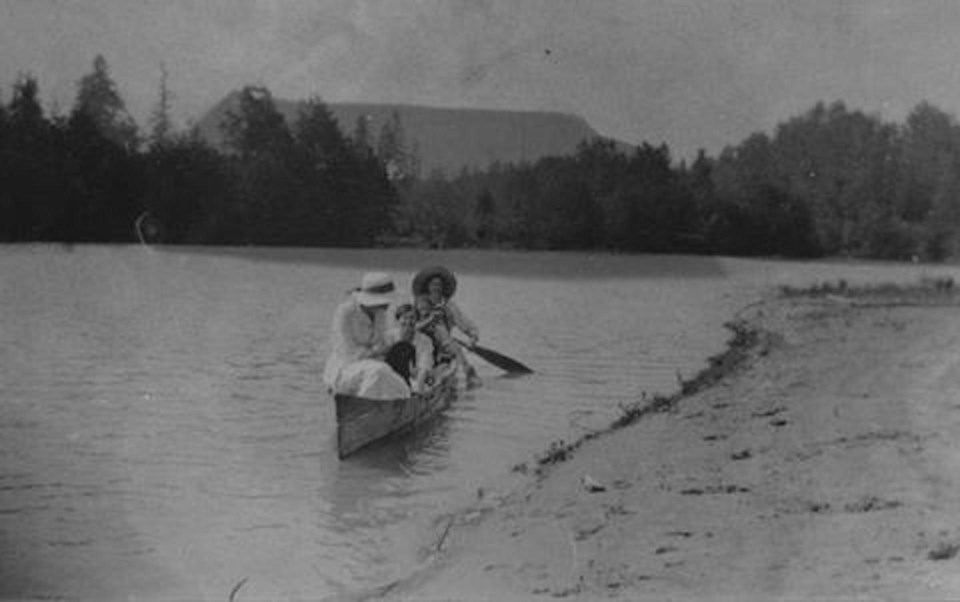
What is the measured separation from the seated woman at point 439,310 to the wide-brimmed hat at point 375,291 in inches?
125

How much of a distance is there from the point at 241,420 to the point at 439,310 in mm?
2951

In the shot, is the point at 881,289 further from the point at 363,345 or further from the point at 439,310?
the point at 363,345

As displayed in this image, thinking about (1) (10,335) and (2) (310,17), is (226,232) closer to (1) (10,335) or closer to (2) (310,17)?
(1) (10,335)

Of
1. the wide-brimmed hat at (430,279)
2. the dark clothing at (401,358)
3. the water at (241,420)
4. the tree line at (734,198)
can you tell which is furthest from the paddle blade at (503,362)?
the dark clothing at (401,358)

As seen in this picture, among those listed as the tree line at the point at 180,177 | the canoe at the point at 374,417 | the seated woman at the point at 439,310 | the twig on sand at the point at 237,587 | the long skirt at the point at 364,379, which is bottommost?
the twig on sand at the point at 237,587

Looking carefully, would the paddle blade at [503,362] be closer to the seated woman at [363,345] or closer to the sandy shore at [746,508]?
the sandy shore at [746,508]

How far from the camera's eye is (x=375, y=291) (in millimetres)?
9586

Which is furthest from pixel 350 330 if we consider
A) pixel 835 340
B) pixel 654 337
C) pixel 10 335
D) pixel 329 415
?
pixel 654 337

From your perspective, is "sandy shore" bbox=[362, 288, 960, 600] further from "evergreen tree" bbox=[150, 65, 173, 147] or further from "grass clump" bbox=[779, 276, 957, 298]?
"grass clump" bbox=[779, 276, 957, 298]

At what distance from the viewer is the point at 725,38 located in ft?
29.3

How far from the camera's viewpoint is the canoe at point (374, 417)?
933 centimetres

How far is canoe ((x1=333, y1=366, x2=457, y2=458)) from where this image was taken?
9330mm

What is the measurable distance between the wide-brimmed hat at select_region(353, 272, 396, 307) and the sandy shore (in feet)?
6.91

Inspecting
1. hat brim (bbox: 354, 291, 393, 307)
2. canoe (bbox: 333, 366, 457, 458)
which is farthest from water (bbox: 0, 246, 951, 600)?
hat brim (bbox: 354, 291, 393, 307)
